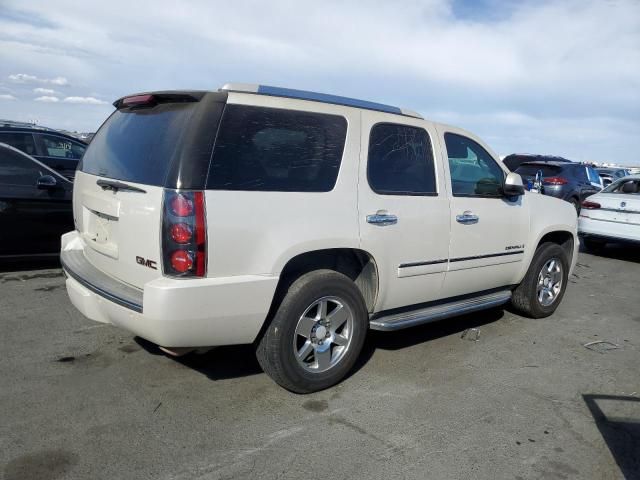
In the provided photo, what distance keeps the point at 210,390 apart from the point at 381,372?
127cm

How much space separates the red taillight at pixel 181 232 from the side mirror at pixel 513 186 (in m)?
2.96

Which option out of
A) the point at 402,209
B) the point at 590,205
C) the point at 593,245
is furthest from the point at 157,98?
the point at 593,245

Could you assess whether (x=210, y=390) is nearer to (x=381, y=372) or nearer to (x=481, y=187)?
(x=381, y=372)

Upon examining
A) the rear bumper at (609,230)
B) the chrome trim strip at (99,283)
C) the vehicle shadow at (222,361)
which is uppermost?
the chrome trim strip at (99,283)

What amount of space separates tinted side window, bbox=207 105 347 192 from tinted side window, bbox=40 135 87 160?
21.1 feet

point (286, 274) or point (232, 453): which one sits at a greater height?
point (286, 274)

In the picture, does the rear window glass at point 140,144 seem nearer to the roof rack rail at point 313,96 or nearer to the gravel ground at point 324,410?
the roof rack rail at point 313,96

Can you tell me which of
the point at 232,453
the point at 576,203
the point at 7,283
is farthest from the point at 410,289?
the point at 576,203

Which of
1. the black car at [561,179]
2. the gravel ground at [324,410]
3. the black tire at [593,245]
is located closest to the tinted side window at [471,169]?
the gravel ground at [324,410]

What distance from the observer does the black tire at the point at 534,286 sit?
539 cm

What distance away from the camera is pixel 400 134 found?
164 inches

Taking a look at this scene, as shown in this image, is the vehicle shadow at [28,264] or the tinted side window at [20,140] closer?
the vehicle shadow at [28,264]

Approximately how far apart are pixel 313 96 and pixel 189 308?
1.65 metres

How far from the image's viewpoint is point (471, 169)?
15.6ft
